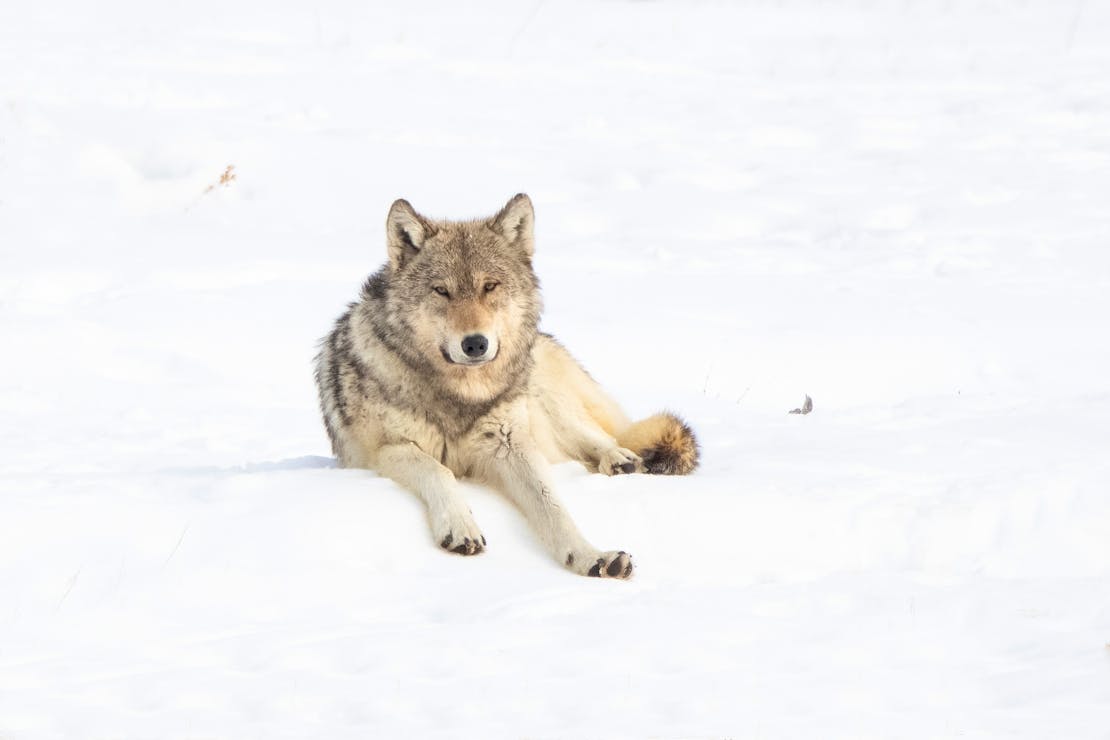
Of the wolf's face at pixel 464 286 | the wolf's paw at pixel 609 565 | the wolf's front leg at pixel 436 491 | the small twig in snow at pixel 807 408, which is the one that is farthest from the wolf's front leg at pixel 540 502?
the small twig in snow at pixel 807 408

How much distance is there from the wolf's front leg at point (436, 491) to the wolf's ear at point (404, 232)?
852mm

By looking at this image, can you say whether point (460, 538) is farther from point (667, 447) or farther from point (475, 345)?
point (667, 447)

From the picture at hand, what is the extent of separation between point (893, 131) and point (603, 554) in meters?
12.2

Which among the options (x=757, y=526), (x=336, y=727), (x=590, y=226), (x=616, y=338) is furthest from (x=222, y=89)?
(x=336, y=727)

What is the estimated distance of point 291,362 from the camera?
10.3 meters

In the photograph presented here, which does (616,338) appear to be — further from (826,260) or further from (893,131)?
(893,131)

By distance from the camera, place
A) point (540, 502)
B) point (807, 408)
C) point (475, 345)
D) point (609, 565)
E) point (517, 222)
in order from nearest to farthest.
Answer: point (609, 565)
point (475, 345)
point (540, 502)
point (517, 222)
point (807, 408)

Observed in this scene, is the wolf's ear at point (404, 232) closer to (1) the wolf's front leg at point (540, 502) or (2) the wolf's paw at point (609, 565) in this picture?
(1) the wolf's front leg at point (540, 502)

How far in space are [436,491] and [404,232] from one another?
3.99ft

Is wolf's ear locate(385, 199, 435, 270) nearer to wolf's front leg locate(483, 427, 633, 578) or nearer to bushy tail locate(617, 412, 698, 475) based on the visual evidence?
wolf's front leg locate(483, 427, 633, 578)

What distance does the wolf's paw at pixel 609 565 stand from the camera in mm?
5277

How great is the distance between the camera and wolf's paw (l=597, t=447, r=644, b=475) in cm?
643

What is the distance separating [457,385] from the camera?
5898 millimetres

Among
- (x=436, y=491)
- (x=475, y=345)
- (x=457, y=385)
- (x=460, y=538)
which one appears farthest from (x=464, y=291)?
(x=460, y=538)
